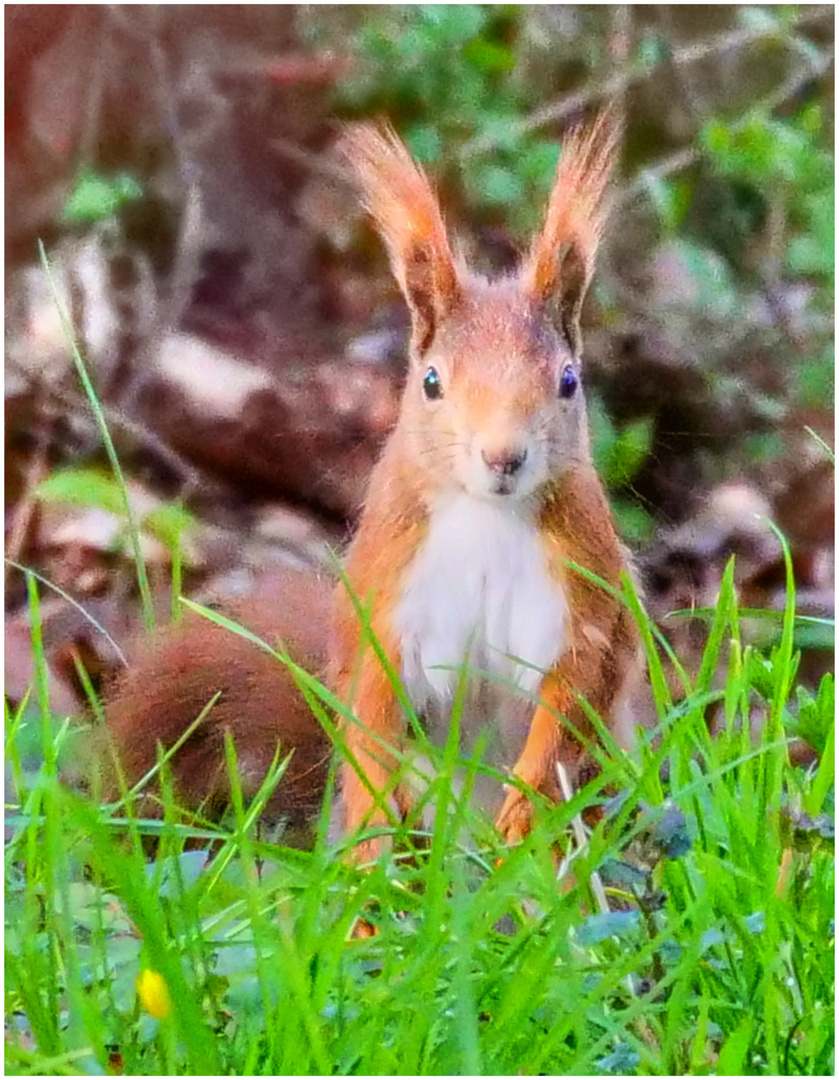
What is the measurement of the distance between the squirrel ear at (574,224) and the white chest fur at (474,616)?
0.47 feet

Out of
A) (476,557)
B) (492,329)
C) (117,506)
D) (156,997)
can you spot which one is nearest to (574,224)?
(492,329)

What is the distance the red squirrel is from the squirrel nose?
1.0 inches

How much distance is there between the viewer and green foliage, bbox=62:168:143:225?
868 millimetres

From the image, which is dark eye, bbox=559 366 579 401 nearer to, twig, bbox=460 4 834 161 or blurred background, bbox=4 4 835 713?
blurred background, bbox=4 4 835 713

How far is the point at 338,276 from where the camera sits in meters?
0.87

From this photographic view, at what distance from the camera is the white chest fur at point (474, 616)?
855 mm

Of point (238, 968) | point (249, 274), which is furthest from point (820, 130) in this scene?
point (238, 968)

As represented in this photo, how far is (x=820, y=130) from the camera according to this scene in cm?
87

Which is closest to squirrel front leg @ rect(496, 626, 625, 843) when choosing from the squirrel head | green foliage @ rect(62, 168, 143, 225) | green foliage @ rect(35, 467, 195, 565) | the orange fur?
the orange fur

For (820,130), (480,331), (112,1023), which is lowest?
(112,1023)

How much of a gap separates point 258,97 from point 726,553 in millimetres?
411

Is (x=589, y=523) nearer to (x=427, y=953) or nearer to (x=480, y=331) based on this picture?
(x=480, y=331)

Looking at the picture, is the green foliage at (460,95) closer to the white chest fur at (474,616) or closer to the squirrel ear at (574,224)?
the squirrel ear at (574,224)

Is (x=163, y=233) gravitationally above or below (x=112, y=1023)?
above
